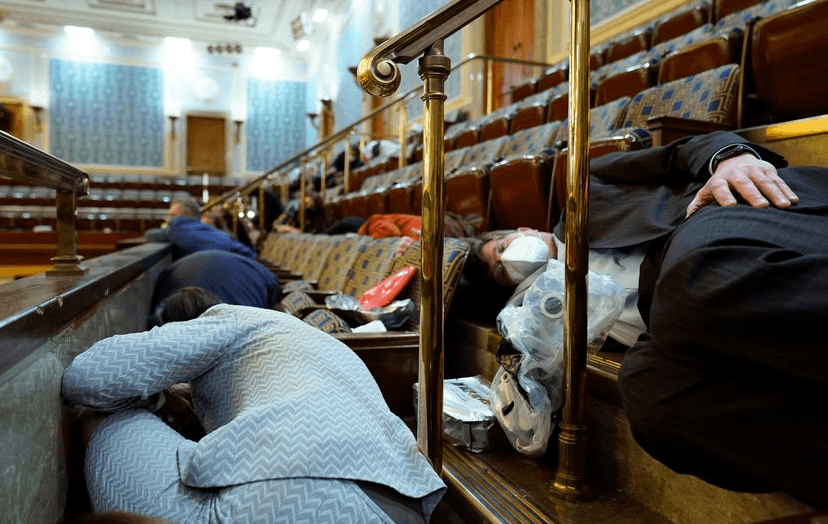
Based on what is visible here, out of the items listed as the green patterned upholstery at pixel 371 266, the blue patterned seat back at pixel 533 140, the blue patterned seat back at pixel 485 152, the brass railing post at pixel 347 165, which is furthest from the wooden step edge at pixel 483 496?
the brass railing post at pixel 347 165

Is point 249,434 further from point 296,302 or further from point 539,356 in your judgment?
point 296,302

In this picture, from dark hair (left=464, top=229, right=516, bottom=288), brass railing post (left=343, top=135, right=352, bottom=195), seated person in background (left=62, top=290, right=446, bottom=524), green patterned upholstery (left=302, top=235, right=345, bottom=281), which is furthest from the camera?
brass railing post (left=343, top=135, right=352, bottom=195)

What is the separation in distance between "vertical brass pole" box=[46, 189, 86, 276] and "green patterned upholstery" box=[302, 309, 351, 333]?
54 cm

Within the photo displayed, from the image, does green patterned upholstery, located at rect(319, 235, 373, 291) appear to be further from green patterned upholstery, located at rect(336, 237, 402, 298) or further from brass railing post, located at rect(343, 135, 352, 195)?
brass railing post, located at rect(343, 135, 352, 195)

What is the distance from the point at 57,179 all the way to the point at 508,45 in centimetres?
459

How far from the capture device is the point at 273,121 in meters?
10.6

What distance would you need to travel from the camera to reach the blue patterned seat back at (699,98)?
1693 mm

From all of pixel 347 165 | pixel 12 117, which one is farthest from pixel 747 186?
pixel 12 117

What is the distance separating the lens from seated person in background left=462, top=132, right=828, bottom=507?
22.4 inches

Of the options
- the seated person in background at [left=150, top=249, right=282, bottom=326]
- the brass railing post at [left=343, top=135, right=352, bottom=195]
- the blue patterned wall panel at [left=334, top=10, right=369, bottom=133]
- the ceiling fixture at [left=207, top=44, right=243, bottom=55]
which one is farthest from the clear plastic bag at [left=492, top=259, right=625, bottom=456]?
the ceiling fixture at [left=207, top=44, right=243, bottom=55]

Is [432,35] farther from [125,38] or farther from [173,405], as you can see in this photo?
[125,38]

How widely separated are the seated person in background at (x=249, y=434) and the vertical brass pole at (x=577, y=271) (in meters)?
0.21

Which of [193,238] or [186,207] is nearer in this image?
[193,238]

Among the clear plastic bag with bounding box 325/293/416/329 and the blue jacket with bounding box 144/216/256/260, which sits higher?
the blue jacket with bounding box 144/216/256/260
